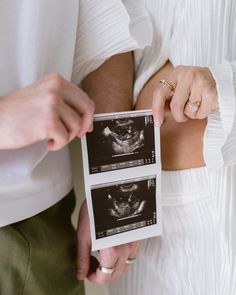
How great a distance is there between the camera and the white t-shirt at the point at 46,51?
747 mm

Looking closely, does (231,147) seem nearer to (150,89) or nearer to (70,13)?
(150,89)

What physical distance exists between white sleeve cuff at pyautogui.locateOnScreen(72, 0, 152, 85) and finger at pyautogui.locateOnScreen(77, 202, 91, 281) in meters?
0.29

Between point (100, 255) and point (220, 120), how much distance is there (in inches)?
13.1

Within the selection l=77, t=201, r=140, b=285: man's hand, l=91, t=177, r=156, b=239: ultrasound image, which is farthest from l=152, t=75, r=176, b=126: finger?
l=77, t=201, r=140, b=285: man's hand

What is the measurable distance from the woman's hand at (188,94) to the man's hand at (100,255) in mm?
252

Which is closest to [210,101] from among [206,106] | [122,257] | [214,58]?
[206,106]

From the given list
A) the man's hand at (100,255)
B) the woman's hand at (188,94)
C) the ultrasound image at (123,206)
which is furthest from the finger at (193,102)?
the man's hand at (100,255)

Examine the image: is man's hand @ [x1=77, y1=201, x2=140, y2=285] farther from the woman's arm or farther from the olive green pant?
the woman's arm

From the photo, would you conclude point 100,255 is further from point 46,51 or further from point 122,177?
point 46,51

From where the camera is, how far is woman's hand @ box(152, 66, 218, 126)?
29.5 inches

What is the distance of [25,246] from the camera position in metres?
0.79

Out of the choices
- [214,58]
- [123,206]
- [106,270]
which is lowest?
[106,270]

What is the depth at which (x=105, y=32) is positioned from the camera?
87cm

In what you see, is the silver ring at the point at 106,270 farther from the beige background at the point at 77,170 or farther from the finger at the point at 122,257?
the beige background at the point at 77,170
